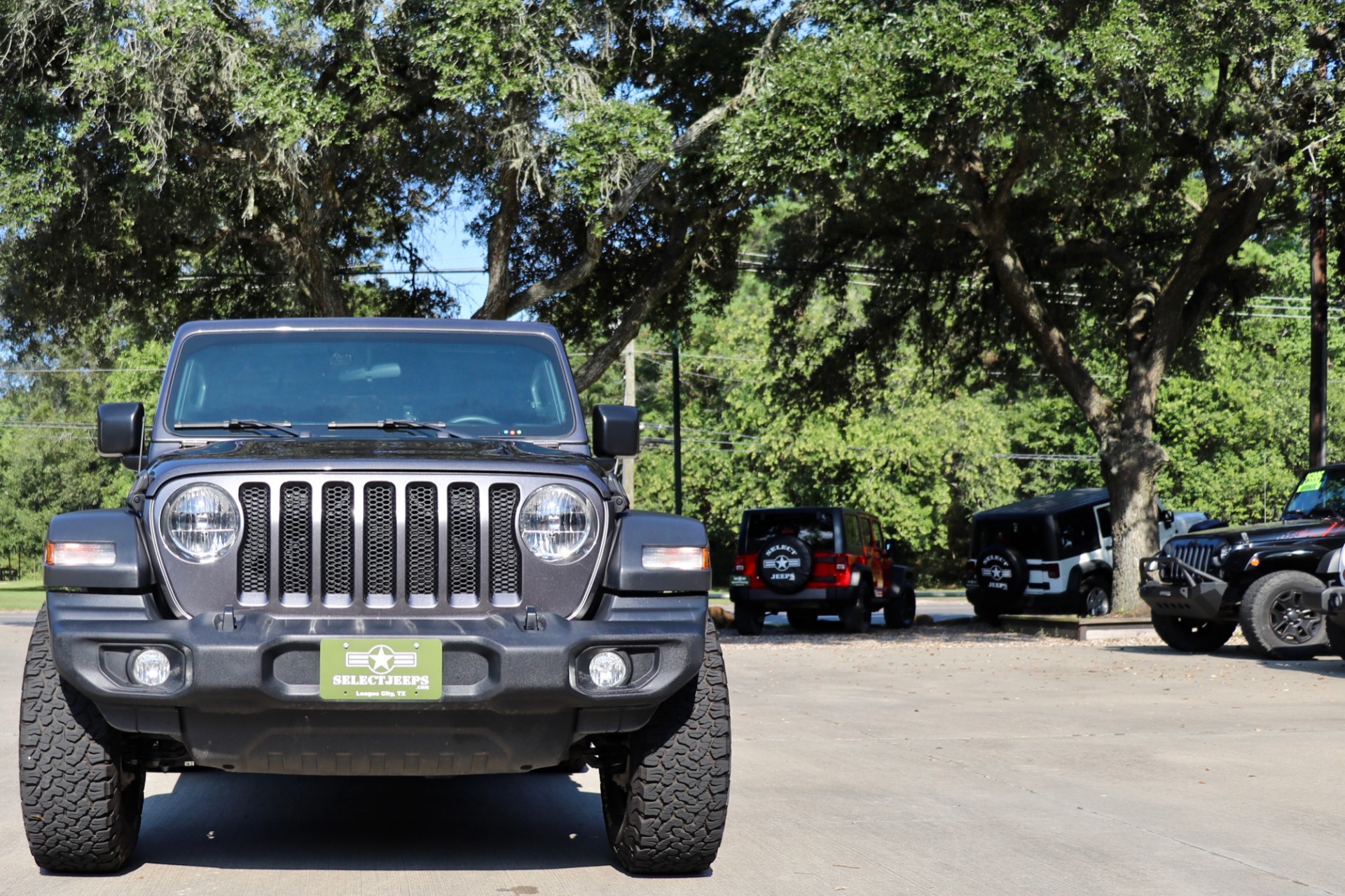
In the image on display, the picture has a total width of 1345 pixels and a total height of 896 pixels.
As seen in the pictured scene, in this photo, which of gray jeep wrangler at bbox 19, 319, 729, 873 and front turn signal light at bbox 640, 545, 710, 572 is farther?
front turn signal light at bbox 640, 545, 710, 572

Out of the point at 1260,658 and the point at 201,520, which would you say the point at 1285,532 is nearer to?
the point at 1260,658

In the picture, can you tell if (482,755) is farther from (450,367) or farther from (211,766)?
(450,367)

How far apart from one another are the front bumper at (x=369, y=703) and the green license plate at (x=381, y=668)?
3 centimetres

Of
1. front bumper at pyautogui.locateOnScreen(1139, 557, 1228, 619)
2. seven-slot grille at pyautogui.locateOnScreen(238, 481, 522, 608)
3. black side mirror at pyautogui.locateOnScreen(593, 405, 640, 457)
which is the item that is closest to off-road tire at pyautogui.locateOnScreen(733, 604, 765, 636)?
front bumper at pyautogui.locateOnScreen(1139, 557, 1228, 619)

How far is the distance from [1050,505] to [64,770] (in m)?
24.0

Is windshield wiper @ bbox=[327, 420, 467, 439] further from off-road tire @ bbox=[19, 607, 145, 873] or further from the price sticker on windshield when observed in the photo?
the price sticker on windshield

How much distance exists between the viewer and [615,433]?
6.42 metres

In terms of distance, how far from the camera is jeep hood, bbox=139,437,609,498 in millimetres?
5113

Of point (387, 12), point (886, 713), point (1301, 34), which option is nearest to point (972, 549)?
point (1301, 34)

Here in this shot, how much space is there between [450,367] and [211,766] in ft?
6.70

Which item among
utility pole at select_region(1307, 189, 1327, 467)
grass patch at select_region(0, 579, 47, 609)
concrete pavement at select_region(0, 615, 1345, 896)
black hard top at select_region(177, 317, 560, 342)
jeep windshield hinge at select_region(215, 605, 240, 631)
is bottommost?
concrete pavement at select_region(0, 615, 1345, 896)

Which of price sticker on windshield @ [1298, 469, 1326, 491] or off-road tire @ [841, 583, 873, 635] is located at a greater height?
price sticker on windshield @ [1298, 469, 1326, 491]

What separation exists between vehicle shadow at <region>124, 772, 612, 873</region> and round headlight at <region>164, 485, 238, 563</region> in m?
1.40

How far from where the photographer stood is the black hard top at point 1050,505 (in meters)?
27.0
